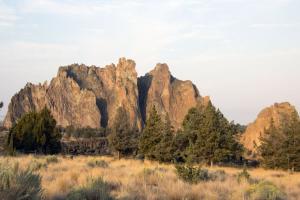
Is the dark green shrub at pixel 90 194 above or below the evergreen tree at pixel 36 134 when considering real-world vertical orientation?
below

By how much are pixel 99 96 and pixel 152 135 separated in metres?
158

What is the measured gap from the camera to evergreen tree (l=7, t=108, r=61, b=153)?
4112 centimetres

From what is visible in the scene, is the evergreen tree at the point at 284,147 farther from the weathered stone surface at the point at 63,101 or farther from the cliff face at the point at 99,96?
the weathered stone surface at the point at 63,101

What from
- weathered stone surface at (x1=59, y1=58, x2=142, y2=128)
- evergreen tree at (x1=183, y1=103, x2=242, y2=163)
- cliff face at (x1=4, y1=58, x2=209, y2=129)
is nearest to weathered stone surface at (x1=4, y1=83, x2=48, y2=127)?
cliff face at (x1=4, y1=58, x2=209, y2=129)

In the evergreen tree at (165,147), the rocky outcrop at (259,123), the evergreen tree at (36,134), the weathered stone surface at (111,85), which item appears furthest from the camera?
the weathered stone surface at (111,85)

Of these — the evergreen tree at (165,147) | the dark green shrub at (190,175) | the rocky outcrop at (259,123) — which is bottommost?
the dark green shrub at (190,175)

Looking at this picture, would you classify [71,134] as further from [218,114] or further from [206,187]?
[206,187]

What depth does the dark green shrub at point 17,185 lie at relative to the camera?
22.7 ft

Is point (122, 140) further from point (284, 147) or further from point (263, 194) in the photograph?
point (263, 194)

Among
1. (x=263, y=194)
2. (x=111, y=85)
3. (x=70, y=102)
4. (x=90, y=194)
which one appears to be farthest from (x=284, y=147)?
(x=111, y=85)

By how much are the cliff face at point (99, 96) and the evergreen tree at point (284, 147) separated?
468ft

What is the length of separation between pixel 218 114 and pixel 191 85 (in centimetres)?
16148

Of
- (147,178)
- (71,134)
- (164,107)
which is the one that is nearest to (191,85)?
(164,107)

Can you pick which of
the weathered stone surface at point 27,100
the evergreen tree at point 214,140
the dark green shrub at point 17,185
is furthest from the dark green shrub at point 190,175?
the weathered stone surface at point 27,100
